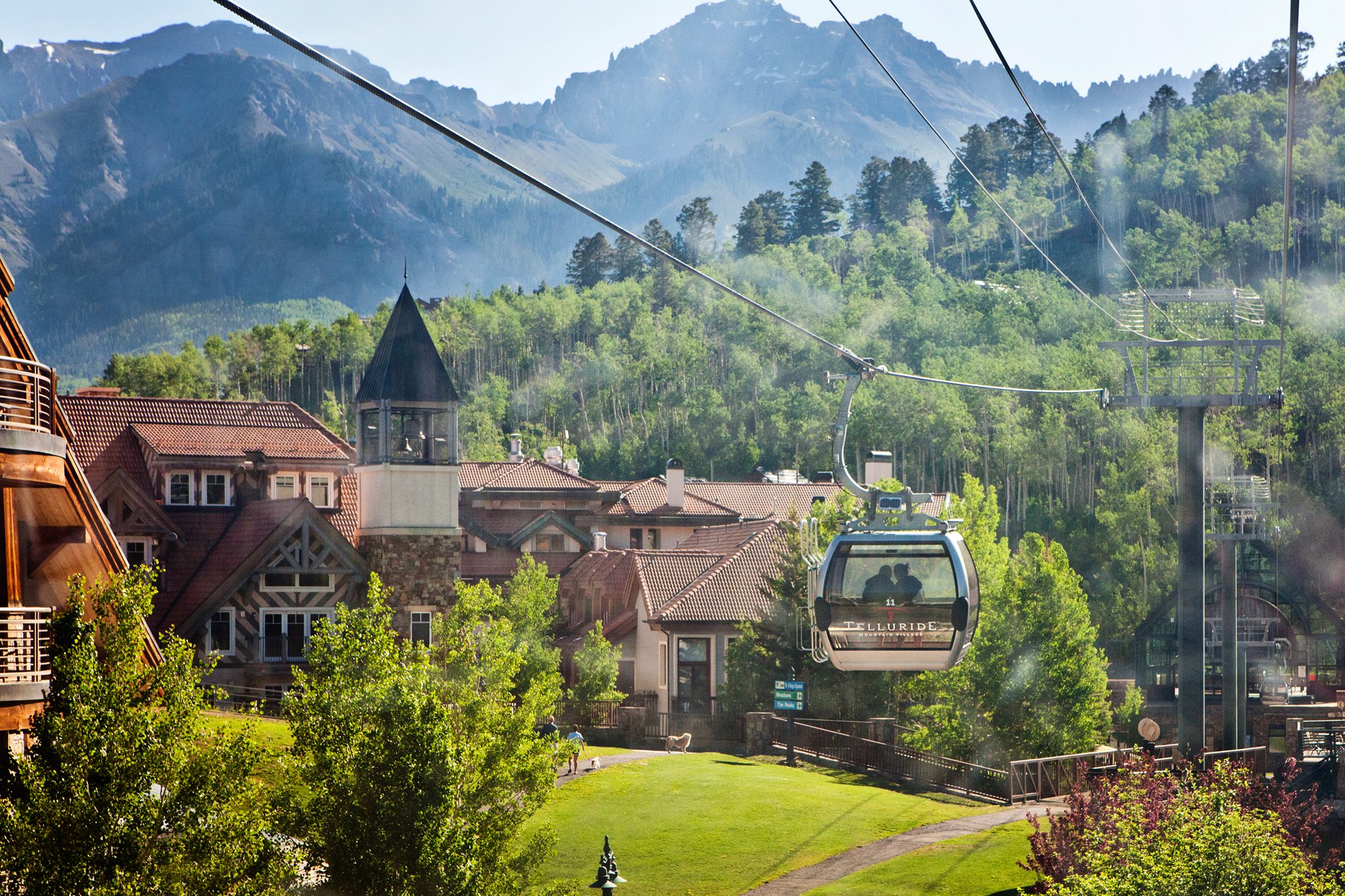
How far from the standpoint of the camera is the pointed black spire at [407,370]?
137 ft

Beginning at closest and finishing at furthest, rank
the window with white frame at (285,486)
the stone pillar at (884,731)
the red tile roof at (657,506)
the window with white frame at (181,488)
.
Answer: the stone pillar at (884,731) → the window with white frame at (181,488) → the window with white frame at (285,486) → the red tile roof at (657,506)

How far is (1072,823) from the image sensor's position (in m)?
24.0

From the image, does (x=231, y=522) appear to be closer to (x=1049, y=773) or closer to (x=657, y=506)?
(x=1049, y=773)

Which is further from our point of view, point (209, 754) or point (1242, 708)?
point (1242, 708)

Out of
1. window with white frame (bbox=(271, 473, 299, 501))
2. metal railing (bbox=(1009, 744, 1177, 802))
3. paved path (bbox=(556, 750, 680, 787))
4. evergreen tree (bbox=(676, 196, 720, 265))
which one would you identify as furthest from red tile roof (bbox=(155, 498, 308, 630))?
evergreen tree (bbox=(676, 196, 720, 265))

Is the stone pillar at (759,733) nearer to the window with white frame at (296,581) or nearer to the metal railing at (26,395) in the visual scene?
the window with white frame at (296,581)

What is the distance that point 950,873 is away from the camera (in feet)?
91.4

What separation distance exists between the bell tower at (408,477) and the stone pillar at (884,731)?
43.4ft

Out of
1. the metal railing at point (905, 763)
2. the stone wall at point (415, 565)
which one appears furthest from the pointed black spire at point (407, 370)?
the metal railing at point (905, 763)

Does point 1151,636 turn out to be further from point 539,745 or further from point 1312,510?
point 539,745

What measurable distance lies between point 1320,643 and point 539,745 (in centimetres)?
5990

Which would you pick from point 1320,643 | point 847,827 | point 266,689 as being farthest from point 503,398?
point 847,827

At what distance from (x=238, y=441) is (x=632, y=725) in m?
16.4

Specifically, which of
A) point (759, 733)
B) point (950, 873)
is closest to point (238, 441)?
point (759, 733)
